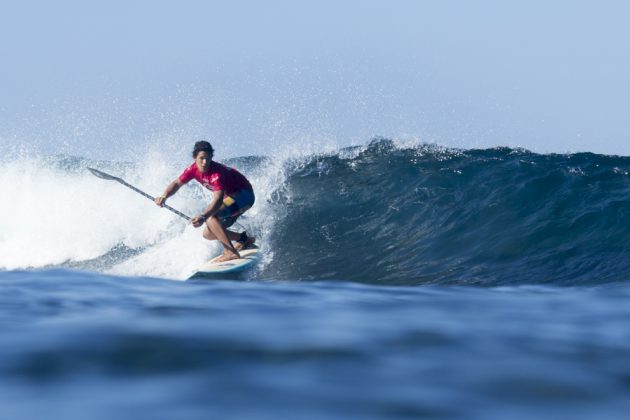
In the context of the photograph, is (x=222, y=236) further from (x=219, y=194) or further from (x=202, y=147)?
(x=202, y=147)

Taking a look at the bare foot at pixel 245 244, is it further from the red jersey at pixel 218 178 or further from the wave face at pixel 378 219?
the red jersey at pixel 218 178

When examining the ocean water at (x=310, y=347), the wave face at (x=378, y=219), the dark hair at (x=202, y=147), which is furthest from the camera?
the wave face at (x=378, y=219)

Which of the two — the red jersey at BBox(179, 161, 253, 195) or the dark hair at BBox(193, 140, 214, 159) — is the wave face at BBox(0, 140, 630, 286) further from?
the dark hair at BBox(193, 140, 214, 159)

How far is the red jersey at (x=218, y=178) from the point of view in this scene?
9.52m

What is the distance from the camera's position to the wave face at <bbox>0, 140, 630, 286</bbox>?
966 cm

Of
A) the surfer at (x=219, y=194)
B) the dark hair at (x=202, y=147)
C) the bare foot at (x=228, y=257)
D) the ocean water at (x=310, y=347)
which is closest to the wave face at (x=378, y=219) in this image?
the bare foot at (x=228, y=257)

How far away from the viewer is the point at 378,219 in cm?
1219

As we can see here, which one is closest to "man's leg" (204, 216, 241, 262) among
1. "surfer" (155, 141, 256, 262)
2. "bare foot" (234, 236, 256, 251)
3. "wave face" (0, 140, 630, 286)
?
"surfer" (155, 141, 256, 262)

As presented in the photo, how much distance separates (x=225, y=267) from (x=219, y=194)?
898 mm

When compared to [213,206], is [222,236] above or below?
below

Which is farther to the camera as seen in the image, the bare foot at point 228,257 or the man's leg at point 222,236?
the bare foot at point 228,257

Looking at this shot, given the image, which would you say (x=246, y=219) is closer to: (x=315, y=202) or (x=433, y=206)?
(x=315, y=202)

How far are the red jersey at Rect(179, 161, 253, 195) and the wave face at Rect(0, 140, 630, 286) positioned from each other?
1.21 metres

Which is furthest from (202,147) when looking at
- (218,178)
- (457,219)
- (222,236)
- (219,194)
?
(457,219)
